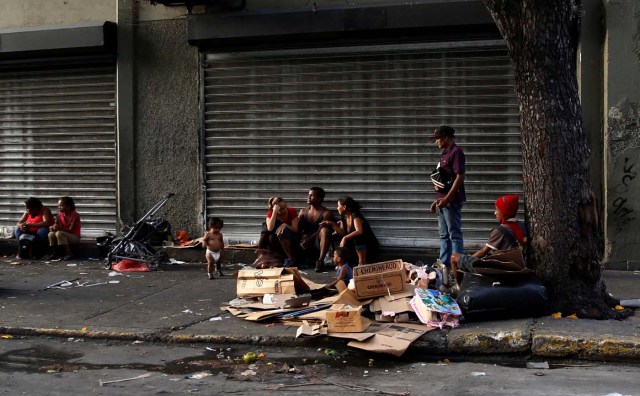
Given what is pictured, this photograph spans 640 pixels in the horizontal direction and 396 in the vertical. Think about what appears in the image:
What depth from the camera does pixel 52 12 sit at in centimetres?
1293

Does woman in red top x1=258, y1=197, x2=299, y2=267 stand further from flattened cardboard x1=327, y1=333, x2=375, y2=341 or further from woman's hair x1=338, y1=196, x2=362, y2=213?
flattened cardboard x1=327, y1=333, x2=375, y2=341

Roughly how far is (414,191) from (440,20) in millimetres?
2346

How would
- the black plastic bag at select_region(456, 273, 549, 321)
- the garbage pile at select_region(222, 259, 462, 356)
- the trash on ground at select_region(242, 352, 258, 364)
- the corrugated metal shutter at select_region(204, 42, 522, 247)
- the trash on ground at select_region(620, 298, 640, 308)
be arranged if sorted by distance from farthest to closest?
the corrugated metal shutter at select_region(204, 42, 522, 247) → the trash on ground at select_region(620, 298, 640, 308) → the black plastic bag at select_region(456, 273, 549, 321) → the garbage pile at select_region(222, 259, 462, 356) → the trash on ground at select_region(242, 352, 258, 364)

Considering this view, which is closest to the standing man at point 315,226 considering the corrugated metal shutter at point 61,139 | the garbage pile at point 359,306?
the garbage pile at point 359,306

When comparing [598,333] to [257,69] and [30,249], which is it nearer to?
[257,69]

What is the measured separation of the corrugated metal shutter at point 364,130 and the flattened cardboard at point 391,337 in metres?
4.27

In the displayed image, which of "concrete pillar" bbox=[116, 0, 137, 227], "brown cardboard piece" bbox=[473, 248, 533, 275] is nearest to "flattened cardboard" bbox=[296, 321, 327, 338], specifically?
"brown cardboard piece" bbox=[473, 248, 533, 275]

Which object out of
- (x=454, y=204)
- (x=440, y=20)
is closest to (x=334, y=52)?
(x=440, y=20)

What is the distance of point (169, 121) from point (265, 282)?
4.74 meters

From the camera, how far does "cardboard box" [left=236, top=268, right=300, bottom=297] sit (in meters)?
8.26

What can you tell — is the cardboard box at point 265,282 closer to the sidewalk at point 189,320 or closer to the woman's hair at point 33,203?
the sidewalk at point 189,320

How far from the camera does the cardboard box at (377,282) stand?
24.7 ft

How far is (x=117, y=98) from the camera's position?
1256cm

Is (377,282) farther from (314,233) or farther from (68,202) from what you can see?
(68,202)
